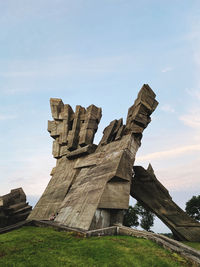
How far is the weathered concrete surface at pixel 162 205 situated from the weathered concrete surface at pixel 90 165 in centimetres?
392

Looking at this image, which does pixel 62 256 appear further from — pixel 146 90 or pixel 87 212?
pixel 146 90

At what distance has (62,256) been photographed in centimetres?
627

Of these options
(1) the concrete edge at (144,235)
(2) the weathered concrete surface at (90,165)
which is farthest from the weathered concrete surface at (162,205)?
(1) the concrete edge at (144,235)

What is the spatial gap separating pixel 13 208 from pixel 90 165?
8.87 m

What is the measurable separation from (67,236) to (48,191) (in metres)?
10.5

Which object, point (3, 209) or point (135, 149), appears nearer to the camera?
point (135, 149)

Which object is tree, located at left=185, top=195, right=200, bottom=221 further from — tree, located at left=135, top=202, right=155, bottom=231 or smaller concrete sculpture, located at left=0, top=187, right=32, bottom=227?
smaller concrete sculpture, located at left=0, top=187, right=32, bottom=227

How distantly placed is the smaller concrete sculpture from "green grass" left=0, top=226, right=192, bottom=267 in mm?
11894

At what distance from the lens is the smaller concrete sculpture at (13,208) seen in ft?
61.4

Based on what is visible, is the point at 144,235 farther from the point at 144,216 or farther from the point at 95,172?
the point at 144,216

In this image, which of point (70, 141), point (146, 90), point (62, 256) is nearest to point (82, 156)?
point (70, 141)

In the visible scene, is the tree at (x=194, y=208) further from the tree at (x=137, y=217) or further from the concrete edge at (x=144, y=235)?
the concrete edge at (x=144, y=235)

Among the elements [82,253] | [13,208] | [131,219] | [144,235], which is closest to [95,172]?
[144,235]

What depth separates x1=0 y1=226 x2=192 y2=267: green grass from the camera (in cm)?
585
